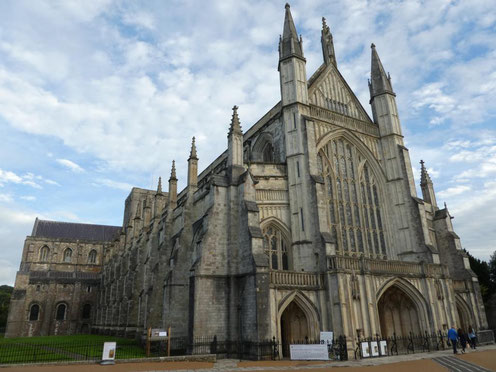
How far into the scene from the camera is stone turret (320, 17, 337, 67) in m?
30.0

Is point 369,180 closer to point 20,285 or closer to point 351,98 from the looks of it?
point 351,98

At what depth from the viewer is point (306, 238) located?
842 inches

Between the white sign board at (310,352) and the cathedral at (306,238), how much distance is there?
1360 mm

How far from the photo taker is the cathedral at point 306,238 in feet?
61.7

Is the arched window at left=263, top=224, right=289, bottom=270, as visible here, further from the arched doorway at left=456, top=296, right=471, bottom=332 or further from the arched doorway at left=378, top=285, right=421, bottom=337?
the arched doorway at left=456, top=296, right=471, bottom=332

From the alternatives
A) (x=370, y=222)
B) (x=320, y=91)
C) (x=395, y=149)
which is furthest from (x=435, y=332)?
(x=320, y=91)

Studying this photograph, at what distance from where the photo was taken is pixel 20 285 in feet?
153

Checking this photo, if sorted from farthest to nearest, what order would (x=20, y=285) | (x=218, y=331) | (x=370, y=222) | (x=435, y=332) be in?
(x=20, y=285), (x=370, y=222), (x=435, y=332), (x=218, y=331)

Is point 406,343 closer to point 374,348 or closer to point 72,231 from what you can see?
point 374,348

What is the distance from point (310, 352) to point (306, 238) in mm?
6917

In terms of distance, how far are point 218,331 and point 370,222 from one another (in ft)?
44.5

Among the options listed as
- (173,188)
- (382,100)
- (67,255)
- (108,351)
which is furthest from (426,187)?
(67,255)

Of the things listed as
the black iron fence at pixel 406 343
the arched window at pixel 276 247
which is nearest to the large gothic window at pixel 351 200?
the arched window at pixel 276 247

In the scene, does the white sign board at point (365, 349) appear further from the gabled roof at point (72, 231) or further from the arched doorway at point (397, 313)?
the gabled roof at point (72, 231)
